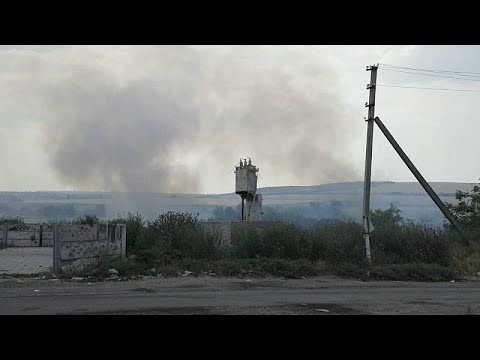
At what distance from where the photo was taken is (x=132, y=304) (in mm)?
11125

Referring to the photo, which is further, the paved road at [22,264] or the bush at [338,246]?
the bush at [338,246]

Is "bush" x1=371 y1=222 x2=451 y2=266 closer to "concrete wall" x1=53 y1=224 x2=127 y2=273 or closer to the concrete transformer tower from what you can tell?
A: "concrete wall" x1=53 y1=224 x2=127 y2=273

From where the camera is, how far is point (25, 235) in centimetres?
3266

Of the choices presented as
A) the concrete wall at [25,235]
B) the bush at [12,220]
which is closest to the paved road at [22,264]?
the concrete wall at [25,235]

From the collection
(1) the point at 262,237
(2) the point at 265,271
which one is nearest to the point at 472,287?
(2) the point at 265,271

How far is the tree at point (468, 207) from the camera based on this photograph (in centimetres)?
2755

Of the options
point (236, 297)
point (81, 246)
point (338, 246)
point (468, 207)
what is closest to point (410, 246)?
point (338, 246)

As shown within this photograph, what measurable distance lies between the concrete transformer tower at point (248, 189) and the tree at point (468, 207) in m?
11.0

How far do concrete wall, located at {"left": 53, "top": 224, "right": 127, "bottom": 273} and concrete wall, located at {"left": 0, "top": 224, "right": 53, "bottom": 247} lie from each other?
15608 mm

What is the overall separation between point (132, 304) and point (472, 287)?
10.4 metres

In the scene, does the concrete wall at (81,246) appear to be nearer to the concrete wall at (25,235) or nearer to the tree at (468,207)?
the concrete wall at (25,235)

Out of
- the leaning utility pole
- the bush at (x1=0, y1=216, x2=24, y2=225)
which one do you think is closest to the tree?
the leaning utility pole

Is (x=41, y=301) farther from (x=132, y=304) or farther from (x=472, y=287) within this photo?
(x=472, y=287)
